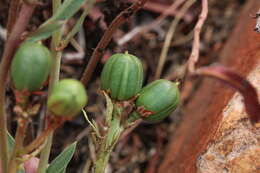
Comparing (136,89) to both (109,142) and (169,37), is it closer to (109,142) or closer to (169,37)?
(109,142)

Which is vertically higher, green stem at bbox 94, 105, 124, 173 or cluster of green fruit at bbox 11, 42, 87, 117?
cluster of green fruit at bbox 11, 42, 87, 117

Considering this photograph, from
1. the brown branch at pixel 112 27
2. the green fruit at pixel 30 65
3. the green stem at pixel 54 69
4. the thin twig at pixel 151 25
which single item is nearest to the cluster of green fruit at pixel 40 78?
the green fruit at pixel 30 65

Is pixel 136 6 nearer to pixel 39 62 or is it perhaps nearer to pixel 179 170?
pixel 39 62

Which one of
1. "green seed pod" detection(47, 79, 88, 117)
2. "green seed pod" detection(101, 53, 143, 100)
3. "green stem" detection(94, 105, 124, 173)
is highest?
"green seed pod" detection(47, 79, 88, 117)

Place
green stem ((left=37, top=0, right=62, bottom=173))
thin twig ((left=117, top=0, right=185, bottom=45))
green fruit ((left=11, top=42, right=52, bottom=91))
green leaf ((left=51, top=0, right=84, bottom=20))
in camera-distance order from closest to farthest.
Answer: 1. green fruit ((left=11, top=42, right=52, bottom=91))
2. green leaf ((left=51, top=0, right=84, bottom=20))
3. green stem ((left=37, top=0, right=62, bottom=173))
4. thin twig ((left=117, top=0, right=185, bottom=45))

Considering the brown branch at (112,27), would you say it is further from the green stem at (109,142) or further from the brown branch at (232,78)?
the brown branch at (232,78)

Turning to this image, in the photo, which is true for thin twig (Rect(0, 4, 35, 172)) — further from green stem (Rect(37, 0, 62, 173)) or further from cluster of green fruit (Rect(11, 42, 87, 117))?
green stem (Rect(37, 0, 62, 173))

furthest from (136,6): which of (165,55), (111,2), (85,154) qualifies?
(165,55)

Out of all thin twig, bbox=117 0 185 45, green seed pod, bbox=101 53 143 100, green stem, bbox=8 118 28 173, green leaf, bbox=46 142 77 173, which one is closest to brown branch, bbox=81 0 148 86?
green seed pod, bbox=101 53 143 100
